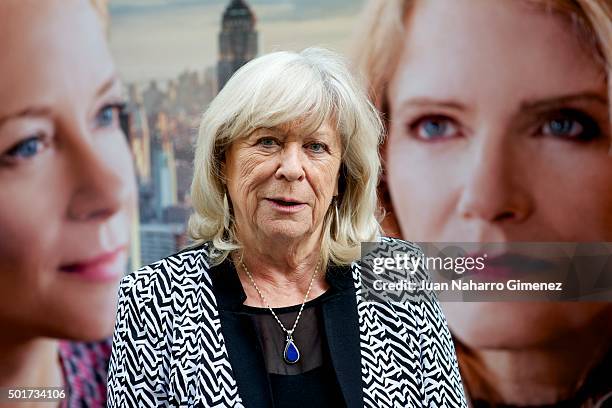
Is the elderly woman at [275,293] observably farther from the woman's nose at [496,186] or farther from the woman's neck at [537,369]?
the woman's neck at [537,369]

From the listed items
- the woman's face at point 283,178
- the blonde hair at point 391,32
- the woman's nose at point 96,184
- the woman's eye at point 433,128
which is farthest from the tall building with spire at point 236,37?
the woman's face at point 283,178

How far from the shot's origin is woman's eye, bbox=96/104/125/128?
3098 mm

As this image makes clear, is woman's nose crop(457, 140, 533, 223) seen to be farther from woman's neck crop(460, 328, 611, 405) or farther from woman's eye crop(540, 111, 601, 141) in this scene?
woman's neck crop(460, 328, 611, 405)

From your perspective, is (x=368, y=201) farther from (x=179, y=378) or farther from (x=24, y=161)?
(x=24, y=161)

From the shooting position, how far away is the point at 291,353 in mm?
1670

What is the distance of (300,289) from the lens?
1.79 m

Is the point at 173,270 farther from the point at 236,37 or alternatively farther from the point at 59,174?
the point at 236,37

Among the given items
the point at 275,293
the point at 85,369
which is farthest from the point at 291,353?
the point at 85,369

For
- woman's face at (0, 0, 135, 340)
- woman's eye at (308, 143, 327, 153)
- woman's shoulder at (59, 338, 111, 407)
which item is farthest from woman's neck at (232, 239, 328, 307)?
woman's shoulder at (59, 338, 111, 407)

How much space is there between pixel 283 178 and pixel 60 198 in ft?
5.28

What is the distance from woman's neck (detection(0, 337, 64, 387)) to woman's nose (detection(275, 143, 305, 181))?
1.85 m

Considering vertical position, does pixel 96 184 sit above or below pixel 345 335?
above

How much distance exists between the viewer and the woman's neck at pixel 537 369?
3.17m

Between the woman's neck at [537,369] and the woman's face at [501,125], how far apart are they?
17.5 inches
